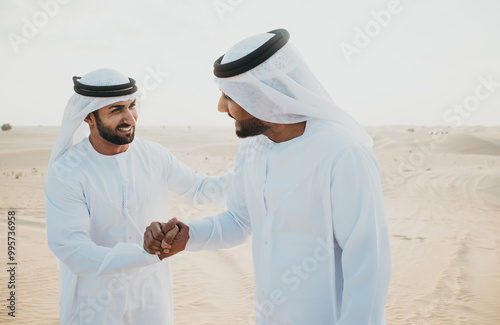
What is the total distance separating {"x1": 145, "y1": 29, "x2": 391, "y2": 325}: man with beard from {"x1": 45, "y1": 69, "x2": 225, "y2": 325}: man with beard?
31.6 inches

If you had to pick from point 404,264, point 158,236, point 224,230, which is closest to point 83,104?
point 158,236

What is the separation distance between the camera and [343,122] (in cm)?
208

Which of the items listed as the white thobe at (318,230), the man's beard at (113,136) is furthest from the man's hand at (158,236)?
the man's beard at (113,136)

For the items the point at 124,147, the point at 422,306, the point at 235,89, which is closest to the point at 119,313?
the point at 124,147

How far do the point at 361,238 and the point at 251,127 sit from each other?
81 cm

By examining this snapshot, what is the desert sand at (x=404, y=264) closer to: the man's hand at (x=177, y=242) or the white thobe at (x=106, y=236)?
the white thobe at (x=106, y=236)

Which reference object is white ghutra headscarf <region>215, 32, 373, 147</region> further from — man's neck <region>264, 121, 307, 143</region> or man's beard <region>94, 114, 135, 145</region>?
man's beard <region>94, 114, 135, 145</region>

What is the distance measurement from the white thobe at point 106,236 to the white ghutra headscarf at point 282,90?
1.18 m

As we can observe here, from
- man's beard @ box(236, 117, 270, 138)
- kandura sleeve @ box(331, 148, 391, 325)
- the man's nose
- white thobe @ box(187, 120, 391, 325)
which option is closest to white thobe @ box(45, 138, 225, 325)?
the man's nose

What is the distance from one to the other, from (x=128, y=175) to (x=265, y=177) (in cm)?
124

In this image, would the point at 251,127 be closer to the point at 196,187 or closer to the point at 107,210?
the point at 107,210

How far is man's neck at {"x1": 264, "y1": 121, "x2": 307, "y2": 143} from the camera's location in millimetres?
2100

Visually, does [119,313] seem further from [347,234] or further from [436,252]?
[436,252]

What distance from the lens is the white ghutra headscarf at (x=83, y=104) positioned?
2957 mm
